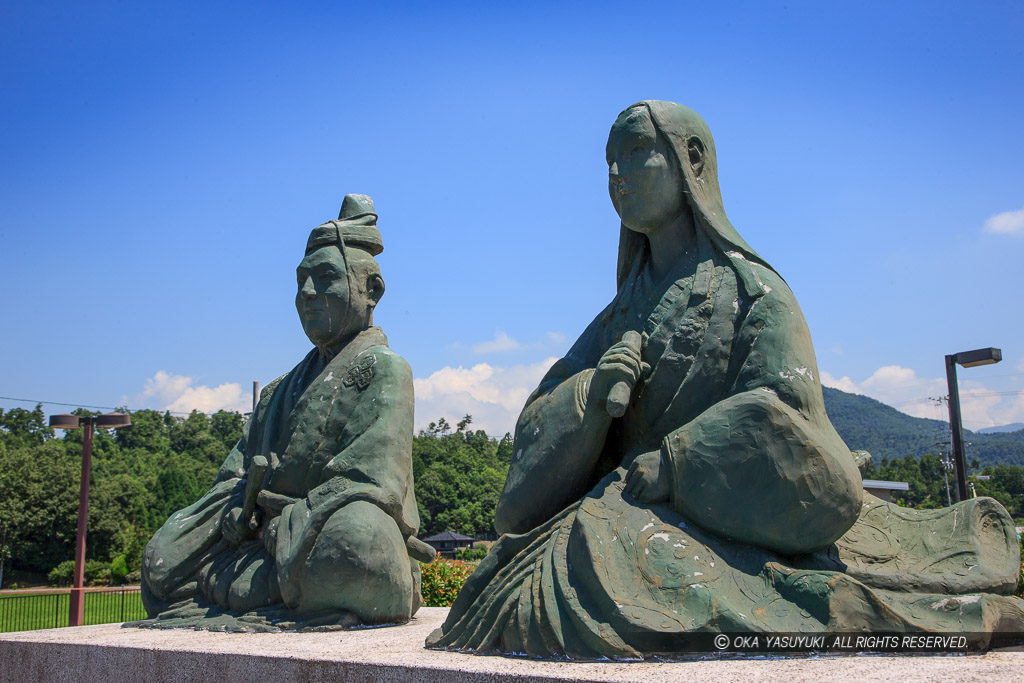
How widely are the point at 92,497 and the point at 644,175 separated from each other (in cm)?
3066

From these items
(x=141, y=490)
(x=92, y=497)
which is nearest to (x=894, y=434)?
(x=141, y=490)

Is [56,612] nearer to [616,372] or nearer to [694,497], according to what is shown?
[616,372]

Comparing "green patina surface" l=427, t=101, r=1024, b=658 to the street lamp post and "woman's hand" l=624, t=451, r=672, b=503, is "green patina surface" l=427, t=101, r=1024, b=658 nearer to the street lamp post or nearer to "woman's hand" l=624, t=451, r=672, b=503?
"woman's hand" l=624, t=451, r=672, b=503

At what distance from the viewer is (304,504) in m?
5.08

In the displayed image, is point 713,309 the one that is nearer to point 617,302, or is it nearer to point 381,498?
point 617,302

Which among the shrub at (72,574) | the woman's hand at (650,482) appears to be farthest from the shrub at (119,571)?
the woman's hand at (650,482)

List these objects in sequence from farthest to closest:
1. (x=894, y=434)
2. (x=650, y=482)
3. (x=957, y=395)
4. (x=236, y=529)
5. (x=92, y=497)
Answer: (x=894, y=434) < (x=92, y=497) < (x=957, y=395) < (x=236, y=529) < (x=650, y=482)

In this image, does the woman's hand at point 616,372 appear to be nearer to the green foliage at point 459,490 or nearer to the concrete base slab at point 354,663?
the concrete base slab at point 354,663

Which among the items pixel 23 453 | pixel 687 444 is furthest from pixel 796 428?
pixel 23 453

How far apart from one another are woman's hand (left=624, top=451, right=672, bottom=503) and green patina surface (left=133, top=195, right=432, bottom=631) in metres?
2.07

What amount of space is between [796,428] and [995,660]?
90cm

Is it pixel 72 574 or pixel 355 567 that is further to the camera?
pixel 72 574

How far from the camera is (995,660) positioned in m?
2.65

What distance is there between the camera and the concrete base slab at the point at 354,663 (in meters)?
2.45
